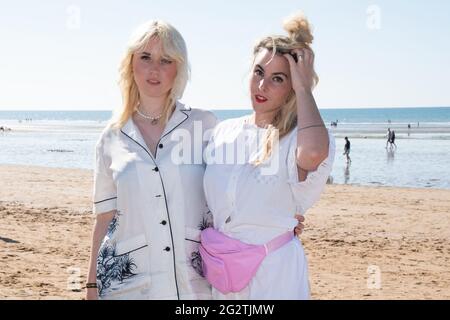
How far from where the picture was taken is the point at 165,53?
3105 mm

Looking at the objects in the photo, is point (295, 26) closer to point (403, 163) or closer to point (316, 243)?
point (316, 243)

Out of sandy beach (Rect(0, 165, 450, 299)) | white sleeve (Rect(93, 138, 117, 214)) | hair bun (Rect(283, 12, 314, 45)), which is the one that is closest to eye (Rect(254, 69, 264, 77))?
hair bun (Rect(283, 12, 314, 45))

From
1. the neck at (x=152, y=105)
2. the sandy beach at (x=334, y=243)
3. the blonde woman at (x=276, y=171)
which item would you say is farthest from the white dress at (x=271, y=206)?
the sandy beach at (x=334, y=243)

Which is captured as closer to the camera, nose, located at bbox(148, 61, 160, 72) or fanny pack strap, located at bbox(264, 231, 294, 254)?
fanny pack strap, located at bbox(264, 231, 294, 254)

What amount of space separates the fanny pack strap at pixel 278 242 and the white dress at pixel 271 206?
2cm

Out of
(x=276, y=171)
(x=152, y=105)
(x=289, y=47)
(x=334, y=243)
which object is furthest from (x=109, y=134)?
(x=334, y=243)

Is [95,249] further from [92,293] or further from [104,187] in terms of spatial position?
[104,187]

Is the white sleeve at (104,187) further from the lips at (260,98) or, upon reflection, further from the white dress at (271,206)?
the lips at (260,98)

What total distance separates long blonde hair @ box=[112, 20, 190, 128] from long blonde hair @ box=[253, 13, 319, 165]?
1.59ft

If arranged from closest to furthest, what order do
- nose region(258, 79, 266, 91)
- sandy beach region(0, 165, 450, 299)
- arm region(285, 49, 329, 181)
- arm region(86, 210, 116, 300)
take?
1. arm region(285, 49, 329, 181)
2. nose region(258, 79, 266, 91)
3. arm region(86, 210, 116, 300)
4. sandy beach region(0, 165, 450, 299)

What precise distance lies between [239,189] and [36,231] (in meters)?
8.28

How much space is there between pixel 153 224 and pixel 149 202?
12 centimetres

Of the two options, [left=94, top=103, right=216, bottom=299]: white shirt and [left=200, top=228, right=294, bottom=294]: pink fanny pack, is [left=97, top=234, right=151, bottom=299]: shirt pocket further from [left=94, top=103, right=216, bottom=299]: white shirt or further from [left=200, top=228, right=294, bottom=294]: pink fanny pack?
[left=200, top=228, right=294, bottom=294]: pink fanny pack

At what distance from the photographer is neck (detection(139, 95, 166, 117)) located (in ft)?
10.8
